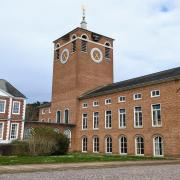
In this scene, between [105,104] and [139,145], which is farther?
[105,104]

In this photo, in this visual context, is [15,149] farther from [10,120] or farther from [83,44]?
[83,44]

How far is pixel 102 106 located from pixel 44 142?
12.5 metres

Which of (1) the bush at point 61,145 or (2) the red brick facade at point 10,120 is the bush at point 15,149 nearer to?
(1) the bush at point 61,145

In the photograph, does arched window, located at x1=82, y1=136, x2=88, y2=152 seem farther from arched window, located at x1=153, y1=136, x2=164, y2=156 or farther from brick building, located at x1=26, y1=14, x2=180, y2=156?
arched window, located at x1=153, y1=136, x2=164, y2=156

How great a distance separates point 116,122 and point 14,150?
42.9 ft

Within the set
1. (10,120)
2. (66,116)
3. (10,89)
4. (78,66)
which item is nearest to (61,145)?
(10,120)

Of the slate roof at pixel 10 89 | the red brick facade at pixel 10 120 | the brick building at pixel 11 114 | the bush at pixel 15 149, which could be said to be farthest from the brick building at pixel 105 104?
the bush at pixel 15 149

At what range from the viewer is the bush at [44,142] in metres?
27.2

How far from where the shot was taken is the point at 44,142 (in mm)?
27359

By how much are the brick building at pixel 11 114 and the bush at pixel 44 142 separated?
9.72 m

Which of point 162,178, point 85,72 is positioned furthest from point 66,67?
point 162,178

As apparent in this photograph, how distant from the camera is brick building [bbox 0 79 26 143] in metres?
36.2

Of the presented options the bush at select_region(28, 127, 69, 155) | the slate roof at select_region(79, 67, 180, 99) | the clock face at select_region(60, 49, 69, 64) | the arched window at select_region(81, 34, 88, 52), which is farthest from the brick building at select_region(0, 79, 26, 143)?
the arched window at select_region(81, 34, 88, 52)

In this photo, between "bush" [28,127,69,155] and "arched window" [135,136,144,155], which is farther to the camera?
"arched window" [135,136,144,155]
